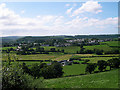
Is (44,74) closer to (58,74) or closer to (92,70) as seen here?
(58,74)

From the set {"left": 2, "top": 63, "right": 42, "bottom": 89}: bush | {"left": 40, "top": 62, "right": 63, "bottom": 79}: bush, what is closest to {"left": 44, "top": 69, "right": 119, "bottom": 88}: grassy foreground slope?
{"left": 2, "top": 63, "right": 42, "bottom": 89}: bush

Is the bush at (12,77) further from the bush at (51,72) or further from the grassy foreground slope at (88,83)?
the bush at (51,72)

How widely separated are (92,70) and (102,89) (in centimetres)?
2062

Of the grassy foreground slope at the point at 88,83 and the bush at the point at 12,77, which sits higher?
the bush at the point at 12,77

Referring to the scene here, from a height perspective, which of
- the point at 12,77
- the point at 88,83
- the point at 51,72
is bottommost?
the point at 51,72

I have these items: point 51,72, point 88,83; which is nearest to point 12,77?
point 88,83

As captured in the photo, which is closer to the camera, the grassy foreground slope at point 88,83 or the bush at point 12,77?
the bush at point 12,77

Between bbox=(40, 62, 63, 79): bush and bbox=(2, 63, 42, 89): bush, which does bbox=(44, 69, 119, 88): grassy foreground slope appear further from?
bbox=(40, 62, 63, 79): bush

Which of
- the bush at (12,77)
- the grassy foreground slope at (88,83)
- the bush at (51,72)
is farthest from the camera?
the bush at (51,72)

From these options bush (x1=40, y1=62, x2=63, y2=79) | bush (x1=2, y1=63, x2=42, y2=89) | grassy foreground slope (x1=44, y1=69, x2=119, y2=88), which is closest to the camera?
bush (x1=2, y1=63, x2=42, y2=89)

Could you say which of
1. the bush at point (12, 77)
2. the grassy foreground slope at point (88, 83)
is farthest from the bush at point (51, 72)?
the bush at point (12, 77)

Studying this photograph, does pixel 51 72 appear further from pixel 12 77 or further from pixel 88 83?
pixel 12 77

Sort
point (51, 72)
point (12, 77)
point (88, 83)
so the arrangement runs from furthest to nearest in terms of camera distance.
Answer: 1. point (51, 72)
2. point (88, 83)
3. point (12, 77)

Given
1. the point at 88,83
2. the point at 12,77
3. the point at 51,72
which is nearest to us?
the point at 12,77
